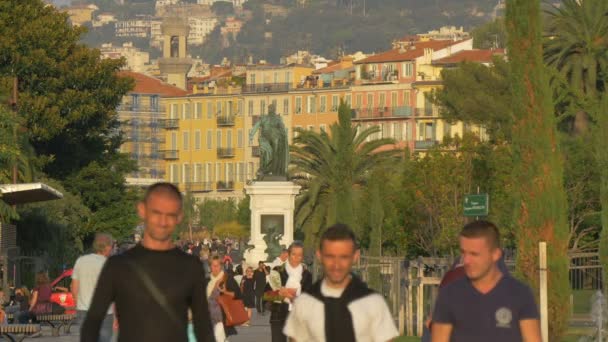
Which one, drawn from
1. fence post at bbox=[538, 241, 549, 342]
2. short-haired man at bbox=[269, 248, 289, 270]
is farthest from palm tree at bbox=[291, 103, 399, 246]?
fence post at bbox=[538, 241, 549, 342]

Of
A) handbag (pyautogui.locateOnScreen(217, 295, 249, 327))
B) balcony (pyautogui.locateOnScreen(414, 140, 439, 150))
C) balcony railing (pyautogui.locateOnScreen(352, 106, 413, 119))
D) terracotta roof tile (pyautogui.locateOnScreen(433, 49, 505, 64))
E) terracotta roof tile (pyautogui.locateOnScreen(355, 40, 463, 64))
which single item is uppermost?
terracotta roof tile (pyautogui.locateOnScreen(355, 40, 463, 64))

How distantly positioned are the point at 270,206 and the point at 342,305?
57649 millimetres

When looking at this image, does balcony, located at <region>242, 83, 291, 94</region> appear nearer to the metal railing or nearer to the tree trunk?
the metal railing

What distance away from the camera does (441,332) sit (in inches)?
422

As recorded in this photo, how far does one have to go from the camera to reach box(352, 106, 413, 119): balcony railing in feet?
534

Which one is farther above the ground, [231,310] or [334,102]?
[334,102]

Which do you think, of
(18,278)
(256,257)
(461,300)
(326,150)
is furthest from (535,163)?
(326,150)

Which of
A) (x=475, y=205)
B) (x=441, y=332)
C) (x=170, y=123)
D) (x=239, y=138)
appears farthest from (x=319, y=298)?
(x=170, y=123)

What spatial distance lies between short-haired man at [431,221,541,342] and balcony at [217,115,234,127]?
556 ft

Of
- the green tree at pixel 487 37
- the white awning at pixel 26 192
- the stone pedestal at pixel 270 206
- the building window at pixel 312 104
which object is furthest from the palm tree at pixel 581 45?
the green tree at pixel 487 37

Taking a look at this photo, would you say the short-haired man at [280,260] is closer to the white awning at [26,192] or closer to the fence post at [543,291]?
the fence post at [543,291]

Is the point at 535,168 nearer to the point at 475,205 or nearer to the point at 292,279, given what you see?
the point at 475,205

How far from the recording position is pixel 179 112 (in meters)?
186

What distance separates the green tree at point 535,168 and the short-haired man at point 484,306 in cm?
1676
